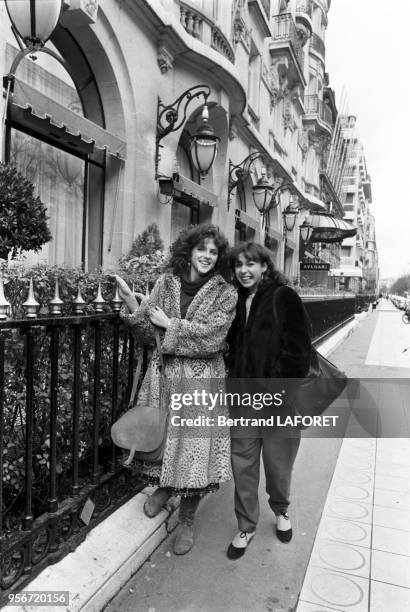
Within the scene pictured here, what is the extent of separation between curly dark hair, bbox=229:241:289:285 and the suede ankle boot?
58.4 inches

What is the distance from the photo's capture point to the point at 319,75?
31.9 m

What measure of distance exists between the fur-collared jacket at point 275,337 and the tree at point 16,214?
2.00 meters

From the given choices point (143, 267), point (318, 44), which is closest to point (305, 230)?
point (318, 44)

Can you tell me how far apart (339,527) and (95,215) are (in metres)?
6.97

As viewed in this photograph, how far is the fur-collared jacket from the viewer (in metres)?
2.71

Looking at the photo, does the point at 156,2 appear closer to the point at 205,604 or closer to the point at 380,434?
the point at 380,434

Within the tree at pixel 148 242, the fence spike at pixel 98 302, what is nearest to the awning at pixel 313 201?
the tree at pixel 148 242

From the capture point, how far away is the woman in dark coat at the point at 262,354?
2715 mm

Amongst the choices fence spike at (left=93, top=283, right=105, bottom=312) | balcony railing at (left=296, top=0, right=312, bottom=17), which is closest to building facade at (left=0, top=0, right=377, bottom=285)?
fence spike at (left=93, top=283, right=105, bottom=312)

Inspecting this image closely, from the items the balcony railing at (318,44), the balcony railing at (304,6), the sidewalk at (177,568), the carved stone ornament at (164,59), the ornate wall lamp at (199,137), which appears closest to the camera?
the sidewalk at (177,568)

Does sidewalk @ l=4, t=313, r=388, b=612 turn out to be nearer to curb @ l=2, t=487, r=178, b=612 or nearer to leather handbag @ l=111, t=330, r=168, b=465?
curb @ l=2, t=487, r=178, b=612

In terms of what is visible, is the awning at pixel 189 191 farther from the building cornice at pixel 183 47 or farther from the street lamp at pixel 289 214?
the street lamp at pixel 289 214

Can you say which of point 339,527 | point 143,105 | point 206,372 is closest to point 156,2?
point 143,105

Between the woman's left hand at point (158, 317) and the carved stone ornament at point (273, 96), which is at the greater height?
the carved stone ornament at point (273, 96)
